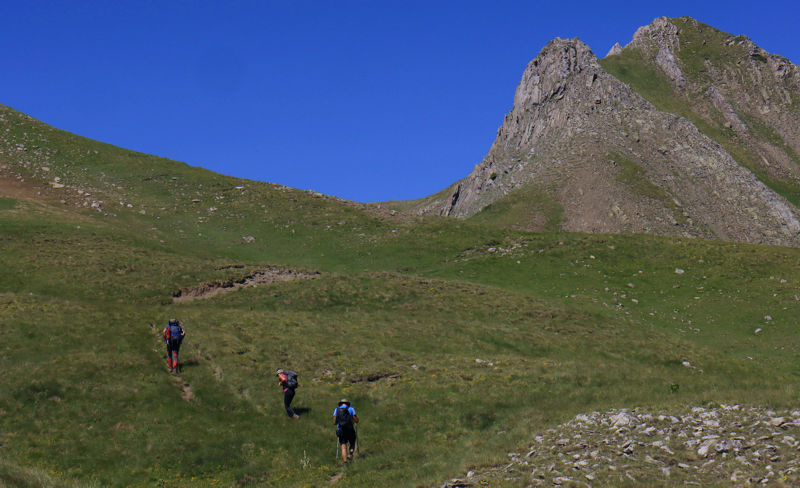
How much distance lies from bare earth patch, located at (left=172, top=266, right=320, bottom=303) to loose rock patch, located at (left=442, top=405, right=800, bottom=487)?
3148 cm

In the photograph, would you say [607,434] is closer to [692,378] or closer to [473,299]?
[692,378]

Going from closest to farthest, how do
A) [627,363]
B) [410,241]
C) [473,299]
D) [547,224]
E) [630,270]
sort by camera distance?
[627,363] < [473,299] < [630,270] < [410,241] < [547,224]


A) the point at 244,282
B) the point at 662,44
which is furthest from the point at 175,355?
the point at 662,44

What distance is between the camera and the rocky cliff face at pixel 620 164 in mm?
94688

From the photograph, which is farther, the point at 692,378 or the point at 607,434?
the point at 692,378

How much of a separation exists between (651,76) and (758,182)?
45569 millimetres

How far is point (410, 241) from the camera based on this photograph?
65.6m

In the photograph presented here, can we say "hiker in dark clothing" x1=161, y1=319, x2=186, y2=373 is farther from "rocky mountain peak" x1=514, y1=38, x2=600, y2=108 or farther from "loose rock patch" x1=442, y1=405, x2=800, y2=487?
"rocky mountain peak" x1=514, y1=38, x2=600, y2=108

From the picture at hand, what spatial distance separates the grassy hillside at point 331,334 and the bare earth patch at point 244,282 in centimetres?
106

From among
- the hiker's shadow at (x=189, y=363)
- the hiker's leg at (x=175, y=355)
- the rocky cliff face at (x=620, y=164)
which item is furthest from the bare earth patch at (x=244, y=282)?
the rocky cliff face at (x=620, y=164)

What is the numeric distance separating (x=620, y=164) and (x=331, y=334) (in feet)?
267

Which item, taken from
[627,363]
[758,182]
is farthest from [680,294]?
[758,182]

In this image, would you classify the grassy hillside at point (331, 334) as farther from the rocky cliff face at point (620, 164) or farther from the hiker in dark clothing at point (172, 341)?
the rocky cliff face at point (620, 164)

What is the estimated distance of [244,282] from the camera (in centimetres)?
4856
